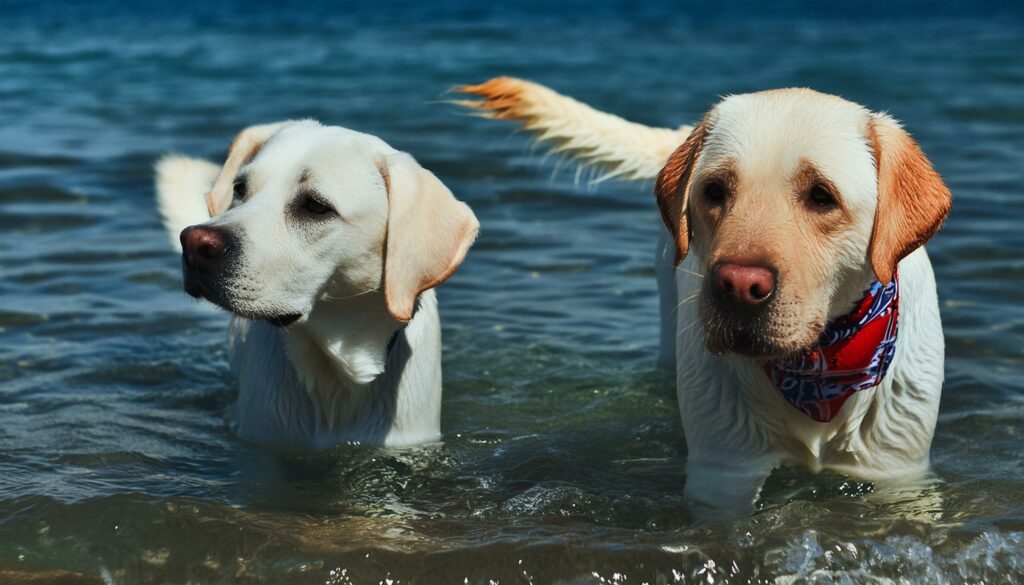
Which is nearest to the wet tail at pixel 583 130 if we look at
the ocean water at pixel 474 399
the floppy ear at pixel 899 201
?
the ocean water at pixel 474 399

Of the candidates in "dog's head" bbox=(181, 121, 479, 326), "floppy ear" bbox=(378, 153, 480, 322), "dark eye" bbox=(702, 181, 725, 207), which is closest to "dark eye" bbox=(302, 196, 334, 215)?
"dog's head" bbox=(181, 121, 479, 326)

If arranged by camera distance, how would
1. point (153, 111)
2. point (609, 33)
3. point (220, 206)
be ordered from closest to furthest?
point (220, 206)
point (153, 111)
point (609, 33)

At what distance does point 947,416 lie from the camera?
223 inches

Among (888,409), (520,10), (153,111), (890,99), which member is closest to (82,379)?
(888,409)

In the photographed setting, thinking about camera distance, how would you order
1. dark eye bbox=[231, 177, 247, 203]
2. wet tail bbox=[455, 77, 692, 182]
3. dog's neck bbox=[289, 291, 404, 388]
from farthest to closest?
wet tail bbox=[455, 77, 692, 182] < dog's neck bbox=[289, 291, 404, 388] < dark eye bbox=[231, 177, 247, 203]

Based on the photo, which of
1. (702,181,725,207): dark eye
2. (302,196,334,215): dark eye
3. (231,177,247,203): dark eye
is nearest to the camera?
(702,181,725,207): dark eye

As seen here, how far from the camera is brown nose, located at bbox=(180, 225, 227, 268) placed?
4188mm

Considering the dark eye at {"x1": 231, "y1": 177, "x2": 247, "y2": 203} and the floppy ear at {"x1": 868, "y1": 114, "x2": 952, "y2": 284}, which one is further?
the dark eye at {"x1": 231, "y1": 177, "x2": 247, "y2": 203}

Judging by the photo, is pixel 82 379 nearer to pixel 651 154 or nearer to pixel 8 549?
pixel 8 549

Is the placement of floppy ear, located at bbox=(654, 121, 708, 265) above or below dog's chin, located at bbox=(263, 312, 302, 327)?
above

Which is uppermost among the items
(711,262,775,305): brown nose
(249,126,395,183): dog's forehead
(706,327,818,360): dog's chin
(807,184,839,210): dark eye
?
(807,184,839,210): dark eye

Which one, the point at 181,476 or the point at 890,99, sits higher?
the point at 890,99

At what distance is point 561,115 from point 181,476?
2.17 metres

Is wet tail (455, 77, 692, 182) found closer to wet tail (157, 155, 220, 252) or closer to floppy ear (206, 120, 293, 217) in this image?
floppy ear (206, 120, 293, 217)
